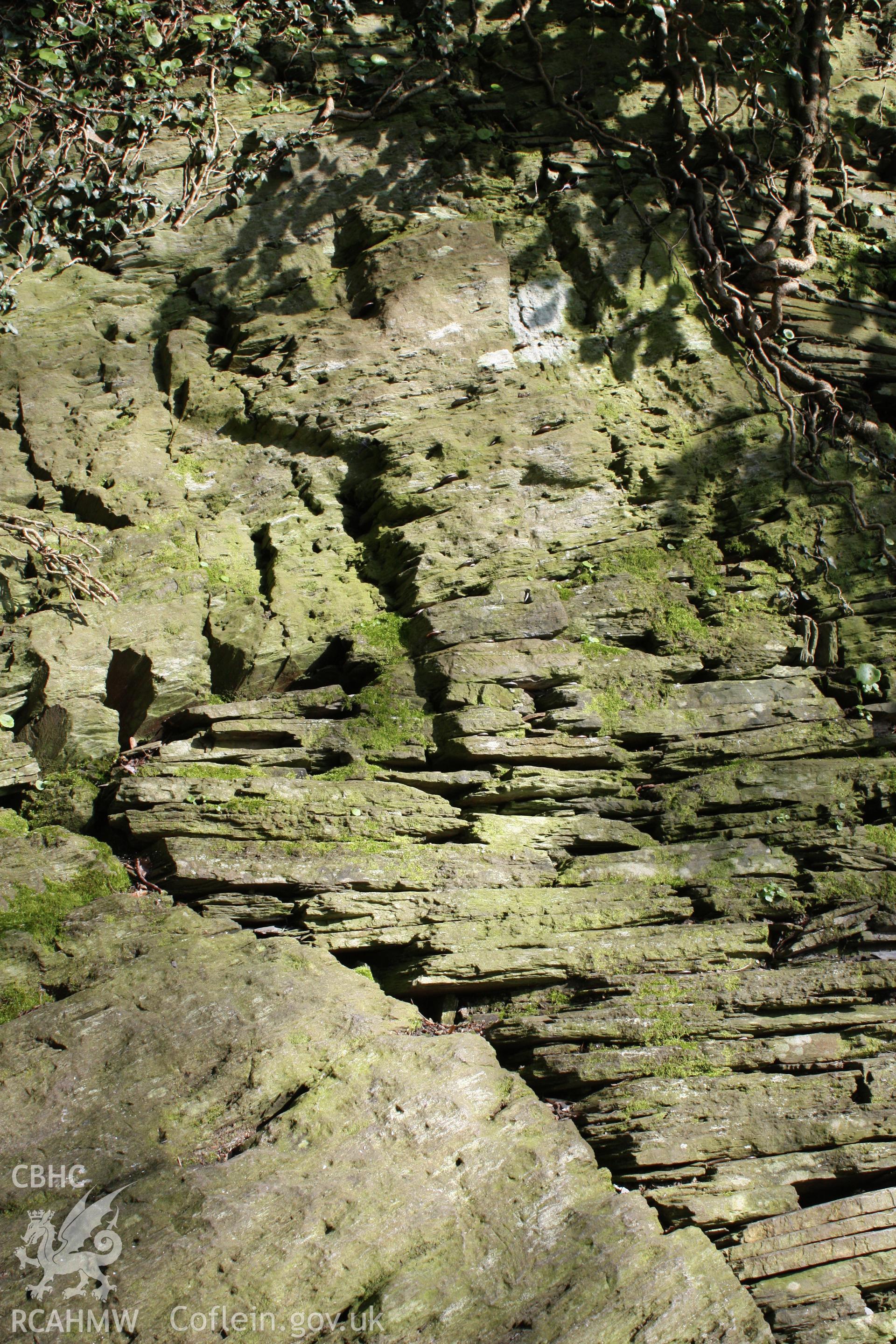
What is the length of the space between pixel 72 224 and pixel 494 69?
4.26 metres

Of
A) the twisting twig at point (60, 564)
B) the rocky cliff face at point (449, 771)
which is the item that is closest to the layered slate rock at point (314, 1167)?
the rocky cliff face at point (449, 771)

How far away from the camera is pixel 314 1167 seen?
327 centimetres

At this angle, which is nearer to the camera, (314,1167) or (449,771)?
(314,1167)

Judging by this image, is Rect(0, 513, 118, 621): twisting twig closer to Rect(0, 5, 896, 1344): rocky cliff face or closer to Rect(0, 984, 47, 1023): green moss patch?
Rect(0, 5, 896, 1344): rocky cliff face

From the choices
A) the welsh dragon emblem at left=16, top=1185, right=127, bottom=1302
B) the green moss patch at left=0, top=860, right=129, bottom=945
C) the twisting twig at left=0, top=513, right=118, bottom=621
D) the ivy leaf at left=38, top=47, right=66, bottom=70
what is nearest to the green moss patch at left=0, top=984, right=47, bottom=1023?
the green moss patch at left=0, top=860, right=129, bottom=945

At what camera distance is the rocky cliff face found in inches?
130

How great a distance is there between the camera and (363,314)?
6918 millimetres

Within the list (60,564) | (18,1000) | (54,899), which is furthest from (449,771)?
(60,564)

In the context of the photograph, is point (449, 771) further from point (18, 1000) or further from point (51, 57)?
point (51, 57)

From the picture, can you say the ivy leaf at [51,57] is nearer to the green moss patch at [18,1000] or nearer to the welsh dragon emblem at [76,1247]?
the green moss patch at [18,1000]

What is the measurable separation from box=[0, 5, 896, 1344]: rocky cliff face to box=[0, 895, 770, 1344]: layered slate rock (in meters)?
0.01

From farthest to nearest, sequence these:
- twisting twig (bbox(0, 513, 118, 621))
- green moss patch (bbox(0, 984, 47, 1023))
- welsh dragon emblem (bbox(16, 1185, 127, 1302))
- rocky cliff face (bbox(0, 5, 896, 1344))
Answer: twisting twig (bbox(0, 513, 118, 621)) < green moss patch (bbox(0, 984, 47, 1023)) < rocky cliff face (bbox(0, 5, 896, 1344)) < welsh dragon emblem (bbox(16, 1185, 127, 1302))

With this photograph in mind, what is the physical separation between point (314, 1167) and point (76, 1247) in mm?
806

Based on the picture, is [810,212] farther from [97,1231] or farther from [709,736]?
[97,1231]
